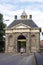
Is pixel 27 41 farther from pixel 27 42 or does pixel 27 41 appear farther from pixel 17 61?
pixel 17 61

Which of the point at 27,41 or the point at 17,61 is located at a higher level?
the point at 27,41

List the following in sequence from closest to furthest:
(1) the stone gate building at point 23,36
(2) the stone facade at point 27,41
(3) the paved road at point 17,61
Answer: (3) the paved road at point 17,61
(2) the stone facade at point 27,41
(1) the stone gate building at point 23,36

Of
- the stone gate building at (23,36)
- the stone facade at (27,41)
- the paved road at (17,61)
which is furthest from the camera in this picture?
the stone gate building at (23,36)

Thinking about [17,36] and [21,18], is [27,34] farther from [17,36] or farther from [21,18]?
[21,18]

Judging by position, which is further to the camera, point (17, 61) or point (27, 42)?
point (27, 42)

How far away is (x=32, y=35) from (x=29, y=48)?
4656mm

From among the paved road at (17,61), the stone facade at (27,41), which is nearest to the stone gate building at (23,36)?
the stone facade at (27,41)

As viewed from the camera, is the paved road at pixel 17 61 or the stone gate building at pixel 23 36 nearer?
the paved road at pixel 17 61

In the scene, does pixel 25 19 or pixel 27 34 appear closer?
pixel 27 34

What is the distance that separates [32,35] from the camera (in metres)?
70.2

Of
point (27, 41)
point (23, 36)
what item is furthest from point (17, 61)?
point (23, 36)

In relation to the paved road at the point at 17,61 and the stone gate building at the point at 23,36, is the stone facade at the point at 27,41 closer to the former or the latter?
the stone gate building at the point at 23,36

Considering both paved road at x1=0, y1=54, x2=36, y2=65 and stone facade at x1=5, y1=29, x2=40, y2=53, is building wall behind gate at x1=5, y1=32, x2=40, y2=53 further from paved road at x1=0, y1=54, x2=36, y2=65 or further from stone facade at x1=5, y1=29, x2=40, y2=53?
paved road at x1=0, y1=54, x2=36, y2=65

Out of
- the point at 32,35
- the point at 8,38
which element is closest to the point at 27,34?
the point at 32,35
